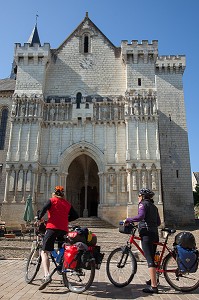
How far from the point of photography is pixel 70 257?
4824 millimetres

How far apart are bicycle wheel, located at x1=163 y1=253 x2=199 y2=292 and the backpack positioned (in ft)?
0.53

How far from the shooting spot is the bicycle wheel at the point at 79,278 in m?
4.73

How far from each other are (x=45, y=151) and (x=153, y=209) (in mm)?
18358

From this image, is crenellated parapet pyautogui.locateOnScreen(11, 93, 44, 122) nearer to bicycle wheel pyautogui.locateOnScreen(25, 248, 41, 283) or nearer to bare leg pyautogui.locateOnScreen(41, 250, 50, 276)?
bicycle wheel pyautogui.locateOnScreen(25, 248, 41, 283)

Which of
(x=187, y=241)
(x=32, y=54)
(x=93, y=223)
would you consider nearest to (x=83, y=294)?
(x=187, y=241)

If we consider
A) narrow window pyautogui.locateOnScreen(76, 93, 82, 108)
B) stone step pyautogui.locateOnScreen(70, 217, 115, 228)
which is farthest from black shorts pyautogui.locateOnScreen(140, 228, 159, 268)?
narrow window pyautogui.locateOnScreen(76, 93, 82, 108)

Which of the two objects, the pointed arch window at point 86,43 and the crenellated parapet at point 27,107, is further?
the pointed arch window at point 86,43

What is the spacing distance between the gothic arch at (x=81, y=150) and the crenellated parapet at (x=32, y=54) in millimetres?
8354

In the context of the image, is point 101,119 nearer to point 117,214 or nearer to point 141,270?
point 117,214

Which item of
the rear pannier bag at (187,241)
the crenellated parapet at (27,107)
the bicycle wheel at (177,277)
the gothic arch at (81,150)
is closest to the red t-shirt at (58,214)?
the bicycle wheel at (177,277)

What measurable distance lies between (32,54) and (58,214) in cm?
2207

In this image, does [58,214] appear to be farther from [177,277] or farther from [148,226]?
[177,277]

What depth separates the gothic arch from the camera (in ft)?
72.7

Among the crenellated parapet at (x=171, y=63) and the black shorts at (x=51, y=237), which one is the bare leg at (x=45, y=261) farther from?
the crenellated parapet at (x=171, y=63)
